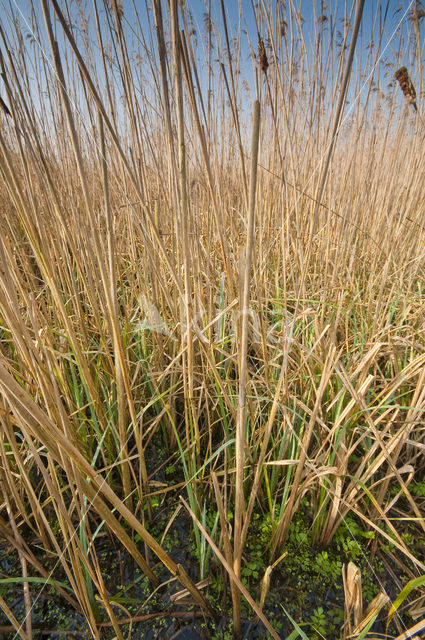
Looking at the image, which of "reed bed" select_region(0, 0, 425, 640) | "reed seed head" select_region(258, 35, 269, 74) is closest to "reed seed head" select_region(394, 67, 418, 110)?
"reed bed" select_region(0, 0, 425, 640)

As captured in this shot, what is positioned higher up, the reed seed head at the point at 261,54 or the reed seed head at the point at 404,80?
the reed seed head at the point at 261,54

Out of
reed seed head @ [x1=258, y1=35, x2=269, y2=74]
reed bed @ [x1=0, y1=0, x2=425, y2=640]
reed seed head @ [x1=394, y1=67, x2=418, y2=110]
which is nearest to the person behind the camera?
reed bed @ [x1=0, y1=0, x2=425, y2=640]

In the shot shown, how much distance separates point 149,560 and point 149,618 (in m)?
0.10

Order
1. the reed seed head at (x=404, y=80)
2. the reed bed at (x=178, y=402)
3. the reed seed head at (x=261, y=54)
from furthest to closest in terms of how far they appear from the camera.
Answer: the reed seed head at (x=404, y=80), the reed seed head at (x=261, y=54), the reed bed at (x=178, y=402)

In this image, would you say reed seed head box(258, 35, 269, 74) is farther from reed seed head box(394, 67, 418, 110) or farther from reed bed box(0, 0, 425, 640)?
reed seed head box(394, 67, 418, 110)

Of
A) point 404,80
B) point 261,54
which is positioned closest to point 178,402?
point 261,54

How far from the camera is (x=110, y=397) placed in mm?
733

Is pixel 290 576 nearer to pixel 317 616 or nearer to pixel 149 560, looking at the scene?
pixel 317 616

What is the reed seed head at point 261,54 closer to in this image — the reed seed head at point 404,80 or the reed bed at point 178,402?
the reed bed at point 178,402

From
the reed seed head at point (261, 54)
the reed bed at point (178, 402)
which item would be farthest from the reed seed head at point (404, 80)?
the reed seed head at point (261, 54)

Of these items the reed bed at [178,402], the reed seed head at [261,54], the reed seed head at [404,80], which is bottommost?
the reed bed at [178,402]

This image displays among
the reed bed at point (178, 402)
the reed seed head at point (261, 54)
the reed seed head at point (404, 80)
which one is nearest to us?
the reed bed at point (178, 402)

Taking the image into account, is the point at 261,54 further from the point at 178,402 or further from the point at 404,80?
the point at 178,402

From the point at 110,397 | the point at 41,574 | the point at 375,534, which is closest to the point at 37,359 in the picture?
the point at 110,397
